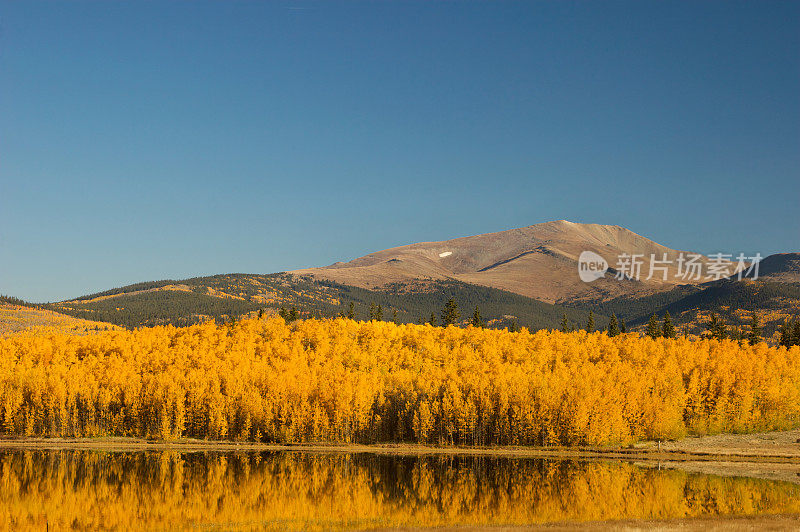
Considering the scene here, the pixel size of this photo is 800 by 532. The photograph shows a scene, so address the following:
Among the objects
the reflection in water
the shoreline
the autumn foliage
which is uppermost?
the autumn foliage

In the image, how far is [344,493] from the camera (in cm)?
7856

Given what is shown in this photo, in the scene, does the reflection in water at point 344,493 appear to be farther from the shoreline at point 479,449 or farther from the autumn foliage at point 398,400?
the autumn foliage at point 398,400

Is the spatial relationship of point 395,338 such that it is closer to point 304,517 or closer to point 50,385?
point 50,385

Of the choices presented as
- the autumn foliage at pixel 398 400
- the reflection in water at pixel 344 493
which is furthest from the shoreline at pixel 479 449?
the reflection in water at pixel 344 493

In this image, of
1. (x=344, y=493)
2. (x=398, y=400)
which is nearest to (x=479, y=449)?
(x=398, y=400)

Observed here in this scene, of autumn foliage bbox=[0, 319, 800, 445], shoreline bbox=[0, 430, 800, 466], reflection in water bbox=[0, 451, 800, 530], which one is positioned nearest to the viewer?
reflection in water bbox=[0, 451, 800, 530]

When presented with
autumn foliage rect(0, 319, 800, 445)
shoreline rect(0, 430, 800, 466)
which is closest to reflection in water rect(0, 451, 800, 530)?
shoreline rect(0, 430, 800, 466)

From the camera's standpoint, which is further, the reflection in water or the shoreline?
the shoreline

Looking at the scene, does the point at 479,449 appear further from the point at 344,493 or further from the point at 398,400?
the point at 344,493

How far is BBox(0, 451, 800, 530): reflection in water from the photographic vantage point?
66.8 meters

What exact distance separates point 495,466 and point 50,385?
278ft

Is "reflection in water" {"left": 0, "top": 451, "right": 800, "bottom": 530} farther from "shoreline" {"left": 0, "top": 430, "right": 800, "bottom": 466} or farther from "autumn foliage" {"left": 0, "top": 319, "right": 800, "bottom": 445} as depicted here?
"autumn foliage" {"left": 0, "top": 319, "right": 800, "bottom": 445}

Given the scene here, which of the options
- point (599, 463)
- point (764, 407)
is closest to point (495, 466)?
point (599, 463)

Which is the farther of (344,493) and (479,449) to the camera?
(479,449)
